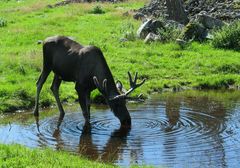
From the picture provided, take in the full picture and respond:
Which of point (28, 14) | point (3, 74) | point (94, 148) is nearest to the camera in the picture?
point (94, 148)

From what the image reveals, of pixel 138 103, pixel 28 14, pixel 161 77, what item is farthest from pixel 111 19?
pixel 138 103

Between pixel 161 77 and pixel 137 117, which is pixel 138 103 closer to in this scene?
pixel 137 117

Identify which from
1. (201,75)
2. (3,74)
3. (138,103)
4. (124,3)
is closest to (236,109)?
(138,103)

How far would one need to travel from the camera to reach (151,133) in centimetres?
1415

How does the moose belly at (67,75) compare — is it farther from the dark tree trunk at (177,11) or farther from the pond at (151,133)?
the dark tree trunk at (177,11)

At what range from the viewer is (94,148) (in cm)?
1306

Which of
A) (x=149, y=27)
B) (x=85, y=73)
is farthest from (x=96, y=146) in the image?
(x=149, y=27)

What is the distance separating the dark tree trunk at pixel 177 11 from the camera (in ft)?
99.7

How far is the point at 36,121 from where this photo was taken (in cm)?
1567

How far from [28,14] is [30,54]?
1744cm

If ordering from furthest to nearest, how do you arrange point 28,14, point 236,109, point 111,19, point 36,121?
point 28,14 < point 111,19 < point 236,109 < point 36,121

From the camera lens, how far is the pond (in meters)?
12.2

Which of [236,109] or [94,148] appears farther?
[236,109]

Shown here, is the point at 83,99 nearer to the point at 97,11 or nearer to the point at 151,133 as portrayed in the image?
the point at 151,133
